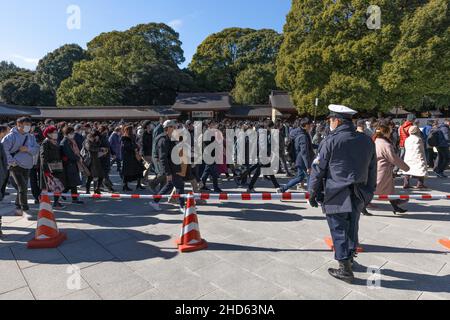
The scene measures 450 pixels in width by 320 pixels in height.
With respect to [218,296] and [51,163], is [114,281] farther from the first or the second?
[51,163]

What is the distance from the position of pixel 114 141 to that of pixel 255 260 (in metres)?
6.63

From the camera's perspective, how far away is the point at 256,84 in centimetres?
3584

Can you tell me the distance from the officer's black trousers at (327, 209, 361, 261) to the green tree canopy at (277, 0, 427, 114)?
18263 millimetres

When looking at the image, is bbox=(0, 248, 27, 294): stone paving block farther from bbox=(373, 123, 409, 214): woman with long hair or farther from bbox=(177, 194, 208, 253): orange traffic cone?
bbox=(373, 123, 409, 214): woman with long hair

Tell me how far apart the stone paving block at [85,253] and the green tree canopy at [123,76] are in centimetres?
3049

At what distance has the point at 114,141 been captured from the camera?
29.1 ft

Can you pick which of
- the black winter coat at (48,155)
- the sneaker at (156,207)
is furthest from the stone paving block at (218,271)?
the black winter coat at (48,155)

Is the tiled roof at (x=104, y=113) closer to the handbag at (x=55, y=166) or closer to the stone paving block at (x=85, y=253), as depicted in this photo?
the handbag at (x=55, y=166)

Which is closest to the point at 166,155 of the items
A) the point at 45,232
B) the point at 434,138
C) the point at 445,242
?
the point at 45,232

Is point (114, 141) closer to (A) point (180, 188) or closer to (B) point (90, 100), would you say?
(A) point (180, 188)

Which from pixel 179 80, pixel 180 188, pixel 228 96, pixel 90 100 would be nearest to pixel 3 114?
pixel 90 100

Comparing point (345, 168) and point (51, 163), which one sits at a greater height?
point (345, 168)

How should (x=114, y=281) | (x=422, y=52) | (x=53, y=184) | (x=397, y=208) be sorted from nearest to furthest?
1. (x=114, y=281)
2. (x=397, y=208)
3. (x=53, y=184)
4. (x=422, y=52)

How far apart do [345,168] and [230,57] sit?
134ft
